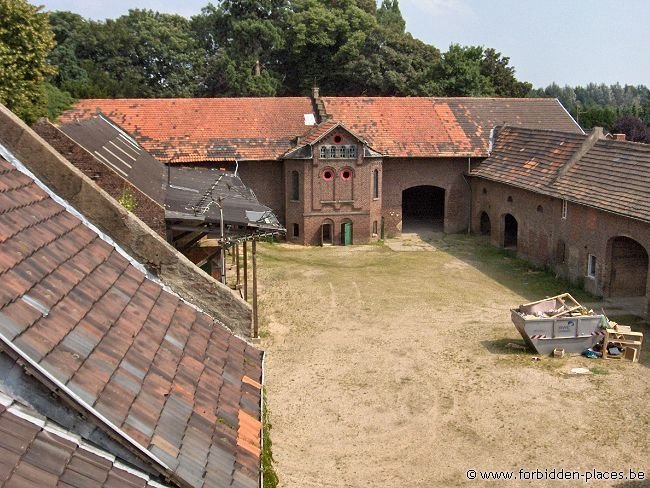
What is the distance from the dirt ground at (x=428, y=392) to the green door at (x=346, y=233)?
825cm

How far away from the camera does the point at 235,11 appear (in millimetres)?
65562

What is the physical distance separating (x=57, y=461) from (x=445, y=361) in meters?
16.8

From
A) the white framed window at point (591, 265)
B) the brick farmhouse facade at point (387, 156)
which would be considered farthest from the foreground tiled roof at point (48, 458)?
the brick farmhouse facade at point (387, 156)

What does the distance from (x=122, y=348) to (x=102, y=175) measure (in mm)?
8756

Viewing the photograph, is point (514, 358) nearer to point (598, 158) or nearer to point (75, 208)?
point (598, 158)

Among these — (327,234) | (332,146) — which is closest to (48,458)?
(332,146)

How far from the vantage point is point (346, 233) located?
3691 centimetres

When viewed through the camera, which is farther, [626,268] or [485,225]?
[485,225]

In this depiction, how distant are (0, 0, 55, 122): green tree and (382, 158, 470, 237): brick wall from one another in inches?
733

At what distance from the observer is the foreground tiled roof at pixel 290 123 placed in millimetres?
36656

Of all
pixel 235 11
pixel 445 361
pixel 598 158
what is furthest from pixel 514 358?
A: pixel 235 11

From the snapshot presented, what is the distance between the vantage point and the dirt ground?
48.0 feet

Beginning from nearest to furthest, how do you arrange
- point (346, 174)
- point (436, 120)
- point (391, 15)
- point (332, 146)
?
point (332, 146), point (346, 174), point (436, 120), point (391, 15)

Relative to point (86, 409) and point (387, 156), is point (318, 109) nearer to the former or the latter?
point (387, 156)
